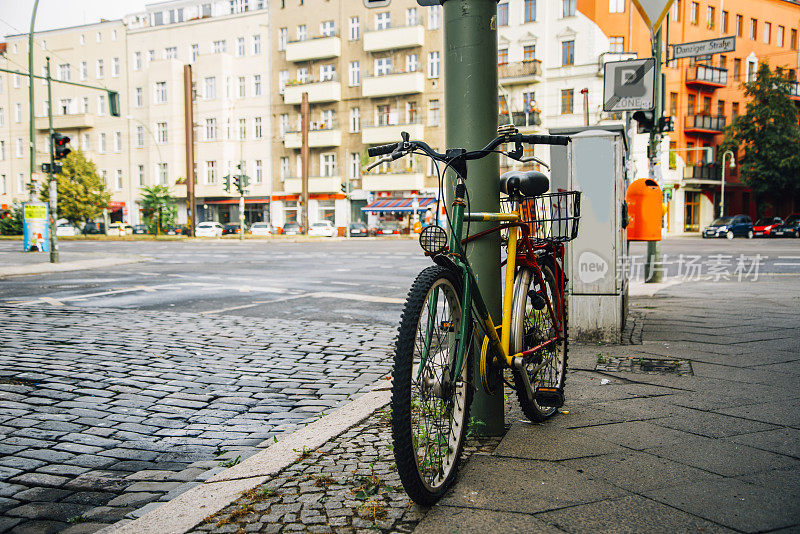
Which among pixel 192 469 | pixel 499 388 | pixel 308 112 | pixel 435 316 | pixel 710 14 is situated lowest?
pixel 192 469

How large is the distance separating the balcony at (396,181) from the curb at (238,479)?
160 ft

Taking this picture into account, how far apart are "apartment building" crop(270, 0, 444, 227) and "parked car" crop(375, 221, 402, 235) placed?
1183mm

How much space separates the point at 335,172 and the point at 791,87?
35.1 m

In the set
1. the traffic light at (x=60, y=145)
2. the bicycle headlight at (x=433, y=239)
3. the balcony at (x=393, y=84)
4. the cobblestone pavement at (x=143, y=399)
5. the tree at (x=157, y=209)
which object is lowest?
the cobblestone pavement at (x=143, y=399)

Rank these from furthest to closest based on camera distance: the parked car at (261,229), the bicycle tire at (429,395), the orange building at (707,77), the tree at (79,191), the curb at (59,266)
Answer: the parked car at (261,229)
the tree at (79,191)
the orange building at (707,77)
the curb at (59,266)
the bicycle tire at (429,395)

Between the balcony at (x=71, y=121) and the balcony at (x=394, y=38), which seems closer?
the balcony at (x=394, y=38)

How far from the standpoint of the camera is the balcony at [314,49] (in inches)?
2199

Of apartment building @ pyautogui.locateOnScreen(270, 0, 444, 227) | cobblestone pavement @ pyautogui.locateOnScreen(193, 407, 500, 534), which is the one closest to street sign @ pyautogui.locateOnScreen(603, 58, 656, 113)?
cobblestone pavement @ pyautogui.locateOnScreen(193, 407, 500, 534)

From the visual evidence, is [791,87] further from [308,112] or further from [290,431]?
[290,431]

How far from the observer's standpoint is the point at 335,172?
56.9 meters

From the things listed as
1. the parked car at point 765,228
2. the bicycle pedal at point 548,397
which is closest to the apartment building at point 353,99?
the parked car at point 765,228

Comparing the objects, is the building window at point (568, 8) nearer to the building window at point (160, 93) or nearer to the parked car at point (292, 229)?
the parked car at point (292, 229)

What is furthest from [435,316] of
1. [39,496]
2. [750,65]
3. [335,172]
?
[750,65]

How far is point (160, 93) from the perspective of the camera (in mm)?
60750
